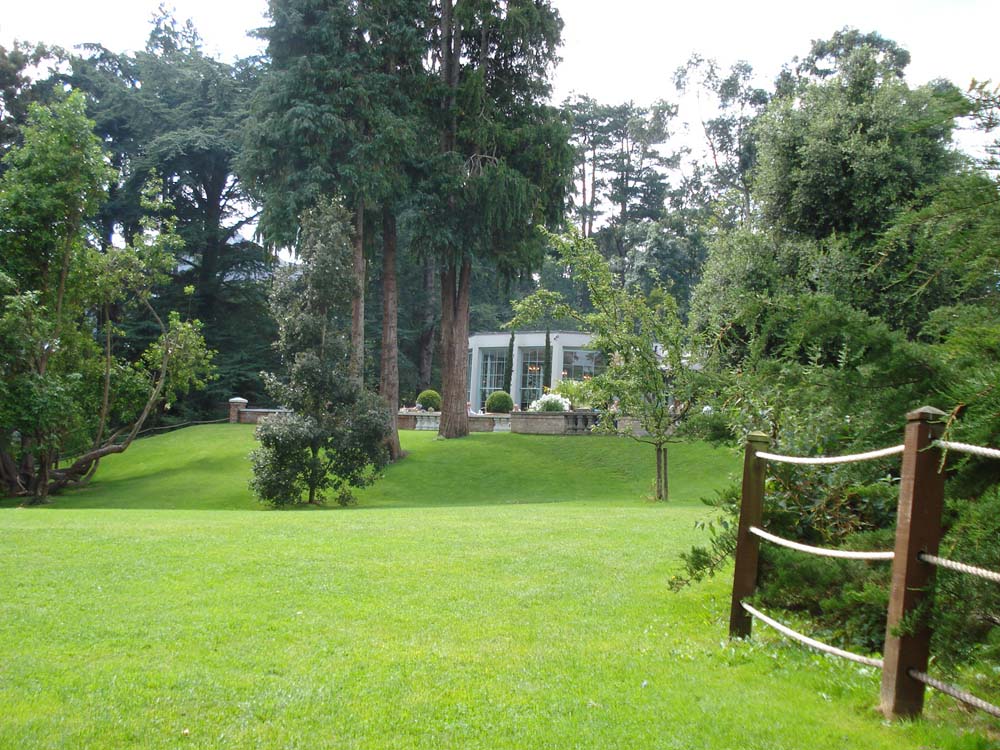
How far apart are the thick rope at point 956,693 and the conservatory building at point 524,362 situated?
115 ft

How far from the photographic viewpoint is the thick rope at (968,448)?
8.79 ft

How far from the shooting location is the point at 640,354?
18.7 meters

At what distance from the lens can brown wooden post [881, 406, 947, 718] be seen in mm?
3041

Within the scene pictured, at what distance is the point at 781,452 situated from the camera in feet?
17.7

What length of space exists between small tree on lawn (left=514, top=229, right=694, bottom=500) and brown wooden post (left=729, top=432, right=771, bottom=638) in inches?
530

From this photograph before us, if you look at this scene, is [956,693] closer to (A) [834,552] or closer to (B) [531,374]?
(A) [834,552]

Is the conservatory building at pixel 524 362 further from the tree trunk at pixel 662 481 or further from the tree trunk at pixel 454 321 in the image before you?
the tree trunk at pixel 662 481

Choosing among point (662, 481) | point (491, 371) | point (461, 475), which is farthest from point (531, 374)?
point (662, 481)

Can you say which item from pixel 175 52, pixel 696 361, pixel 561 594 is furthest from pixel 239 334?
pixel 561 594

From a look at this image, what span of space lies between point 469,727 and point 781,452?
9.86ft

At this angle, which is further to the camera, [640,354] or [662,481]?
[662,481]

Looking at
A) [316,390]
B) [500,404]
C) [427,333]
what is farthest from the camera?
[427,333]

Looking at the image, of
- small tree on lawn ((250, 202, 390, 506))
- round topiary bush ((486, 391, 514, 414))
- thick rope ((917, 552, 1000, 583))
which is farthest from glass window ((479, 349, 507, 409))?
thick rope ((917, 552, 1000, 583))

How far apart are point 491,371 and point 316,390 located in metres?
24.2
